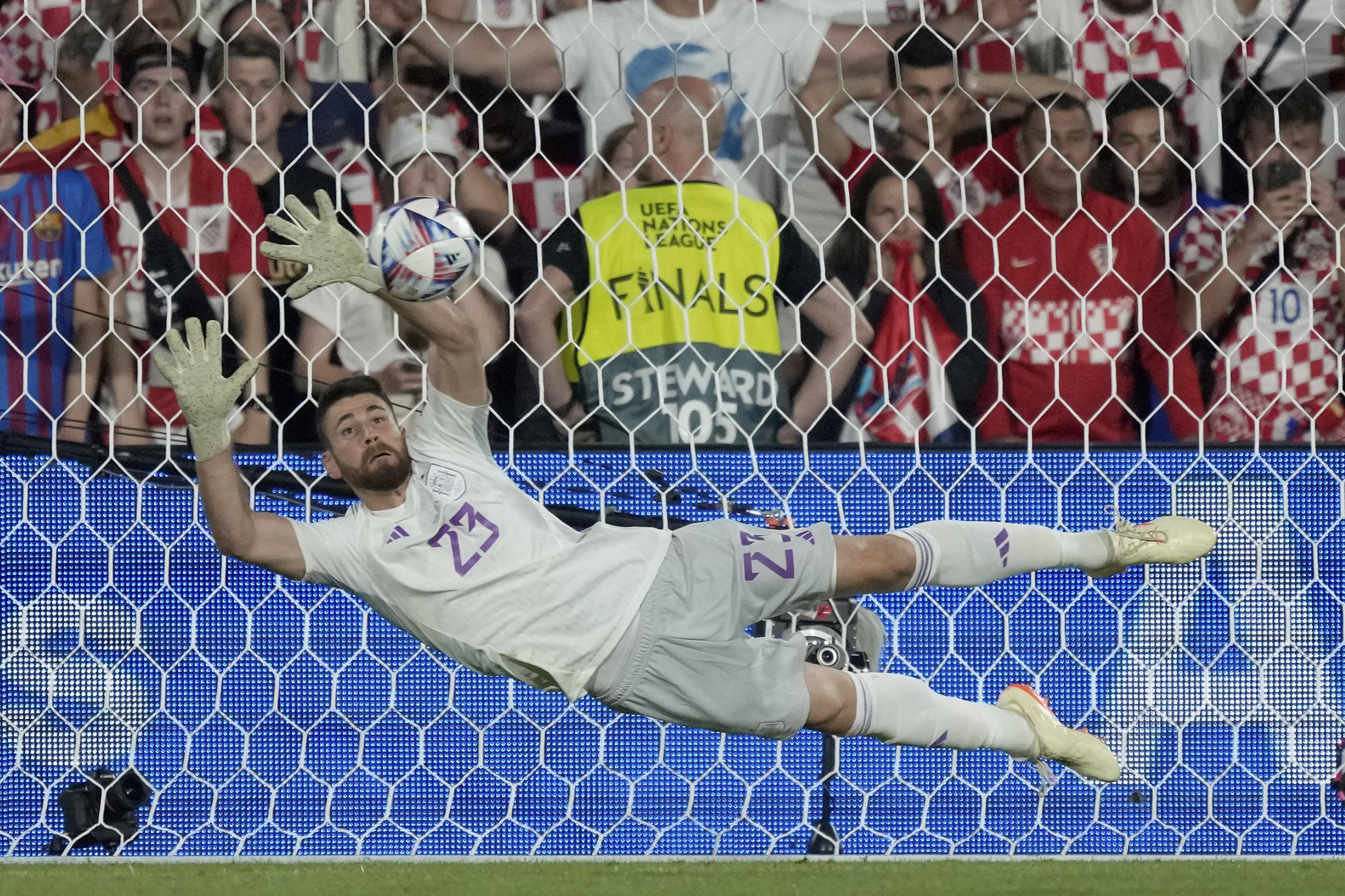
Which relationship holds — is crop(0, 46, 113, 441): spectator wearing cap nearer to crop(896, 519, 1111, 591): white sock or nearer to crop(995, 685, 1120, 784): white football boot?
crop(896, 519, 1111, 591): white sock

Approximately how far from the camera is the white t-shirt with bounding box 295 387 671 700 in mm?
3441

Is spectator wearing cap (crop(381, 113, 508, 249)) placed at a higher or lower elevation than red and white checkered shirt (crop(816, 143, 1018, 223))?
lower

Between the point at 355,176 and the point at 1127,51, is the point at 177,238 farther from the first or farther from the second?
the point at 1127,51

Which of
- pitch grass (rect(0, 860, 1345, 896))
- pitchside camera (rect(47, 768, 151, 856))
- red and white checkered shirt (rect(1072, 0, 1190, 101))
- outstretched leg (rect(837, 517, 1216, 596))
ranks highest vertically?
red and white checkered shirt (rect(1072, 0, 1190, 101))

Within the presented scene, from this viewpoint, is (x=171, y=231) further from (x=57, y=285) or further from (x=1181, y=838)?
(x=1181, y=838)

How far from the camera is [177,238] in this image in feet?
14.8

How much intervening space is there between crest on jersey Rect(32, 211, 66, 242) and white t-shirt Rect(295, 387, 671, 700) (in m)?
1.52

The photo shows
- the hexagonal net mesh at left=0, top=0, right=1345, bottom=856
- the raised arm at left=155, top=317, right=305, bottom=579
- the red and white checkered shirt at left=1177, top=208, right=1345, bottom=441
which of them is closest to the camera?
the raised arm at left=155, top=317, right=305, bottom=579

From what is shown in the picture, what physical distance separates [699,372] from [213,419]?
1.53 meters

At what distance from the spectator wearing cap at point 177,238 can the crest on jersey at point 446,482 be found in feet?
3.29

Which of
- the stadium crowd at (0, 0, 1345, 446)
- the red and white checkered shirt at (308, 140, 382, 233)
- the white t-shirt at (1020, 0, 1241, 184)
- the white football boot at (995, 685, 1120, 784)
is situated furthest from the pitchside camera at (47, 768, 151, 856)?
the white t-shirt at (1020, 0, 1241, 184)

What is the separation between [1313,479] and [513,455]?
2061 millimetres

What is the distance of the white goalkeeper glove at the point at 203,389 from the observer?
10.8 ft

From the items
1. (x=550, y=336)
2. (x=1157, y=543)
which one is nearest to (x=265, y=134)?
(x=550, y=336)
